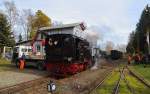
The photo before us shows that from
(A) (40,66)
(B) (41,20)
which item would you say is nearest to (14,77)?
(A) (40,66)

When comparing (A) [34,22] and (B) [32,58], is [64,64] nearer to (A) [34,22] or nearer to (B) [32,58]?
(B) [32,58]

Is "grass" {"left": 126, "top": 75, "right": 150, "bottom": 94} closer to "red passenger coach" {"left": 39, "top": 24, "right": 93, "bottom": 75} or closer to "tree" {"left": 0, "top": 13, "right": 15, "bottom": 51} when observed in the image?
"red passenger coach" {"left": 39, "top": 24, "right": 93, "bottom": 75}

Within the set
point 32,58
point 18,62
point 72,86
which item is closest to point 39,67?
point 32,58

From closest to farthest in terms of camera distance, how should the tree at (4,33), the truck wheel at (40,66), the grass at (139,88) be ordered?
the grass at (139,88) → the truck wheel at (40,66) → the tree at (4,33)

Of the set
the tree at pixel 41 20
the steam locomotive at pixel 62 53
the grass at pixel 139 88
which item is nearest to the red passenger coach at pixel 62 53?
the steam locomotive at pixel 62 53

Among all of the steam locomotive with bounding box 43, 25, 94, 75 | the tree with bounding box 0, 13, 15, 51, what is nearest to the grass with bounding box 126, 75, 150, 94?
the steam locomotive with bounding box 43, 25, 94, 75

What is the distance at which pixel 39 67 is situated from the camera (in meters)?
31.5

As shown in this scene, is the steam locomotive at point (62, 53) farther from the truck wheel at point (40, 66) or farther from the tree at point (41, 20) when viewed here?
the tree at point (41, 20)

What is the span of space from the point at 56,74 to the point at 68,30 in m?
34.9

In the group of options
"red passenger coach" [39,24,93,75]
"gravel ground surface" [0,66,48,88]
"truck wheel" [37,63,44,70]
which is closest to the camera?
"gravel ground surface" [0,66,48,88]

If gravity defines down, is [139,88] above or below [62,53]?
below

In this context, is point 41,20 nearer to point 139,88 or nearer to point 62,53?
point 62,53

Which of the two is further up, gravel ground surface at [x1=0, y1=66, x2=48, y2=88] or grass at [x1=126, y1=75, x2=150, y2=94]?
gravel ground surface at [x1=0, y1=66, x2=48, y2=88]

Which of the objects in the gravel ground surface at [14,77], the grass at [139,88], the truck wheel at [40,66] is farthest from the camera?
the truck wheel at [40,66]
